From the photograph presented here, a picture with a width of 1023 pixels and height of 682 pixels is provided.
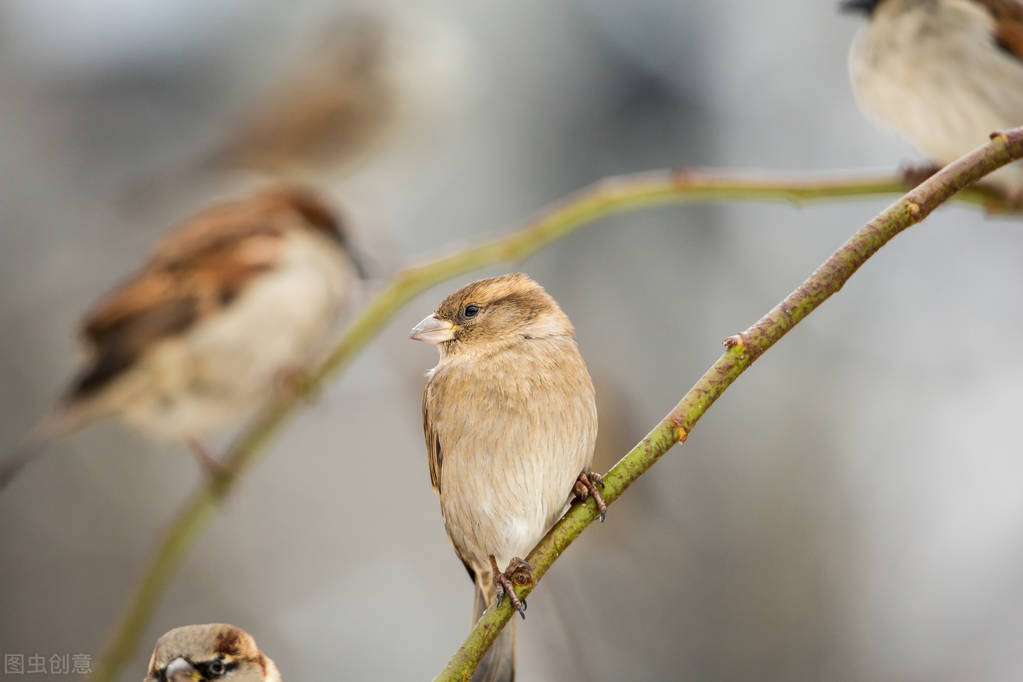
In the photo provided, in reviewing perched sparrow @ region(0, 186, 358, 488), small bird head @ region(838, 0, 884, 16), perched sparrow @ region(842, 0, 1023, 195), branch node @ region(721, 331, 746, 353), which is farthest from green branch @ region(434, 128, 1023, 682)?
small bird head @ region(838, 0, 884, 16)

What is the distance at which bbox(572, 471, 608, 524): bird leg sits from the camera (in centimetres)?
42

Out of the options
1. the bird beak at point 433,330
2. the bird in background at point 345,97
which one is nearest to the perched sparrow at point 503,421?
the bird beak at point 433,330

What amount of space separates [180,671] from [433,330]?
0.25 meters

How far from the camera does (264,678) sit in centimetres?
65

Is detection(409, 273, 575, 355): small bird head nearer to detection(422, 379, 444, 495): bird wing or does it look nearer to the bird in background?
detection(422, 379, 444, 495): bird wing

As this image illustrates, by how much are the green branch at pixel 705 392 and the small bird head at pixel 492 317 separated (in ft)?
0.72

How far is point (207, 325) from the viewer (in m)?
2.18

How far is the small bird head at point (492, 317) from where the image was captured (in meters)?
A: 0.66

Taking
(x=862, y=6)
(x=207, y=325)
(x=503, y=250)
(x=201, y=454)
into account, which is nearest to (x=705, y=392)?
(x=503, y=250)

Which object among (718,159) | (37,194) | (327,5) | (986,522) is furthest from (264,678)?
(327,5)

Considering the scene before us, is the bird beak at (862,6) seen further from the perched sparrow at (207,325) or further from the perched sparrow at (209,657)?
the perched sparrow at (209,657)

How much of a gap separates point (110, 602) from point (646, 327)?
4.95ft

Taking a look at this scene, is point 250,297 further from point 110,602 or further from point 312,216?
point 110,602

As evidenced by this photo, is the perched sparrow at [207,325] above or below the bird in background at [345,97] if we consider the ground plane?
below
